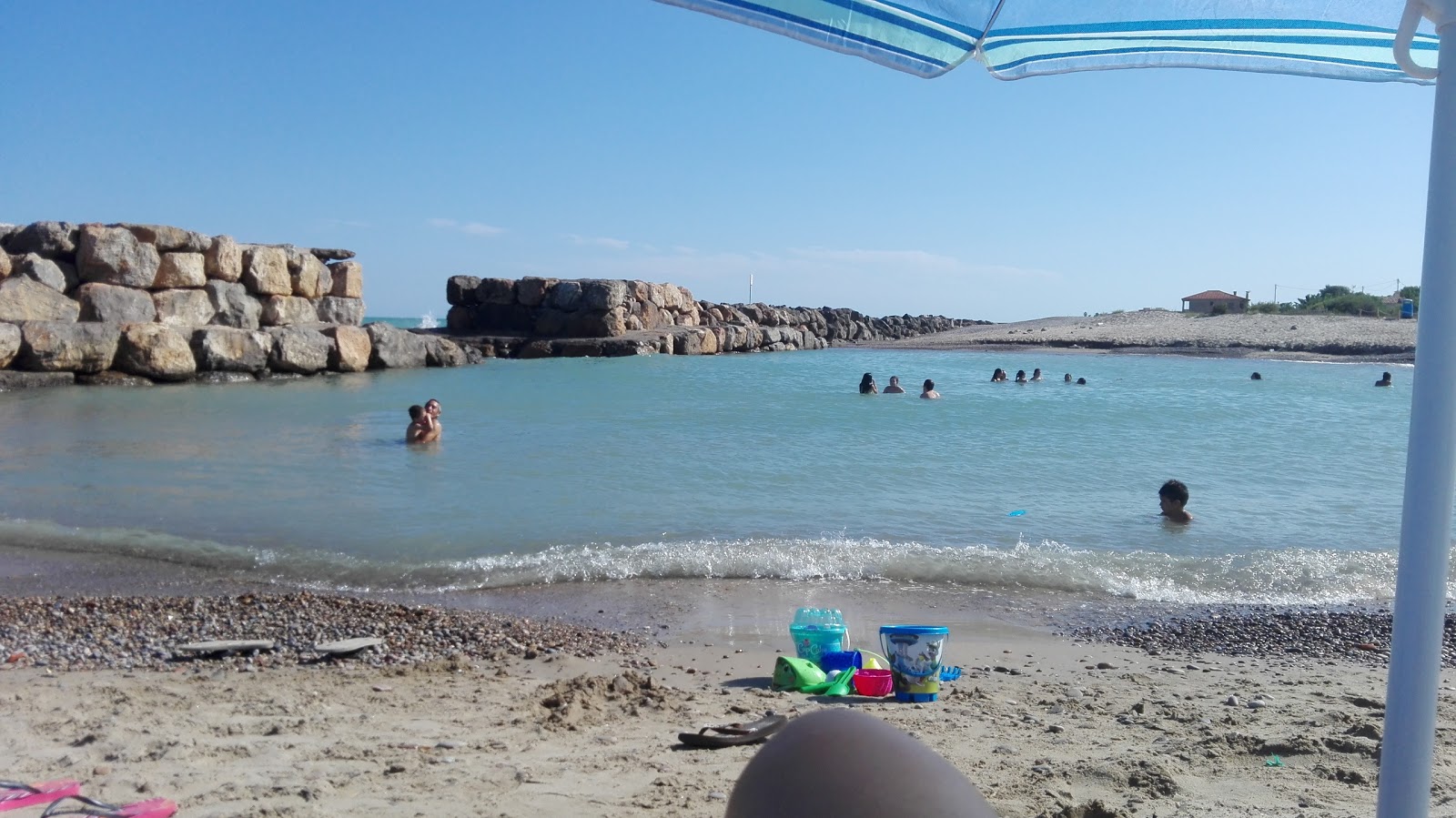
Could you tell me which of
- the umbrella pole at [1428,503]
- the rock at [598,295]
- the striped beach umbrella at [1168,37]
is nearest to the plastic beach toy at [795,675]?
the striped beach umbrella at [1168,37]

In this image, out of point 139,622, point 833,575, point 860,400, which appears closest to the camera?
point 139,622

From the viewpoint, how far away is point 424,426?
14164 mm

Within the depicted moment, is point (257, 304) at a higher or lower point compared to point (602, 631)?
higher

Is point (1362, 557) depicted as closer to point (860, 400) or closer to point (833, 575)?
point (833, 575)

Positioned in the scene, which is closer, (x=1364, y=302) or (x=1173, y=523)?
(x=1173, y=523)

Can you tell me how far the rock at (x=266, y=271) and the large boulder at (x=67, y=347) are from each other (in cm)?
500

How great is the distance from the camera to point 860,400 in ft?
75.0

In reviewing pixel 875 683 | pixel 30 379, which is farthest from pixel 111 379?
pixel 875 683

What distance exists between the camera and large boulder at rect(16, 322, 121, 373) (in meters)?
19.6

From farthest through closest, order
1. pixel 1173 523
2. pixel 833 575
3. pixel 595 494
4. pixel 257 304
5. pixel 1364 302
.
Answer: pixel 1364 302 → pixel 257 304 → pixel 595 494 → pixel 1173 523 → pixel 833 575

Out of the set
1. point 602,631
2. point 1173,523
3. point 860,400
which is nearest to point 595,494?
point 602,631

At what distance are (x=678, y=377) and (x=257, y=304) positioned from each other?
11434mm

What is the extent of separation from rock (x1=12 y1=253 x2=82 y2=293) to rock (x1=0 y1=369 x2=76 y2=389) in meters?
2.22

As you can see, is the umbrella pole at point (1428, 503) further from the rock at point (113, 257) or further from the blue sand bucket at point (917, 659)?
the rock at point (113, 257)
